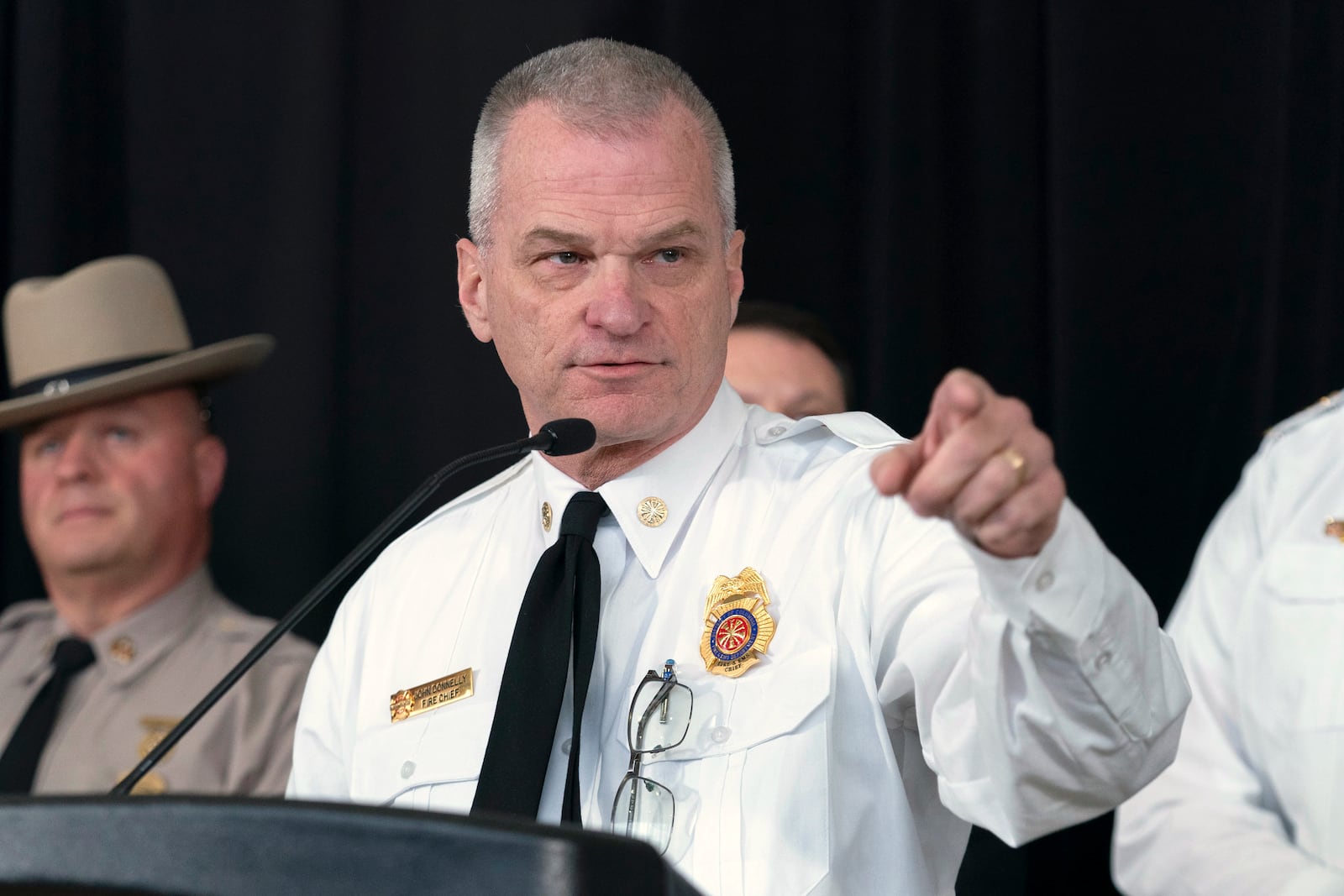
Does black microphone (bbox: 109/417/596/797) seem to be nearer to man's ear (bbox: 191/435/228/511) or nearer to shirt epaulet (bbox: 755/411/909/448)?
shirt epaulet (bbox: 755/411/909/448)

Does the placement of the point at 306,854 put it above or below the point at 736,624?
above

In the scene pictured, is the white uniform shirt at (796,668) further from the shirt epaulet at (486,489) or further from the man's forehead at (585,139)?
the man's forehead at (585,139)

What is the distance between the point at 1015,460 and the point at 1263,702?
1069 millimetres

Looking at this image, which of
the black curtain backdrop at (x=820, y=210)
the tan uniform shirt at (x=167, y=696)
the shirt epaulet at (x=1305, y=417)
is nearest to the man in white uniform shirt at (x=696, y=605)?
the shirt epaulet at (x=1305, y=417)

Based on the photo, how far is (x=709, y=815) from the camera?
1.37 meters

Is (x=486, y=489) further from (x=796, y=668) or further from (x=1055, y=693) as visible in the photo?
(x=1055, y=693)

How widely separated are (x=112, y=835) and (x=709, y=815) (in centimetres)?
72

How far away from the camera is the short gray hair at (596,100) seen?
1578 millimetres

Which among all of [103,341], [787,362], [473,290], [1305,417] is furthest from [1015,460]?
[103,341]

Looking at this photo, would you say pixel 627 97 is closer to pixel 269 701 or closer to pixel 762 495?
pixel 762 495

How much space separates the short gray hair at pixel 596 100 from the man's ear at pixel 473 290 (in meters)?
0.05

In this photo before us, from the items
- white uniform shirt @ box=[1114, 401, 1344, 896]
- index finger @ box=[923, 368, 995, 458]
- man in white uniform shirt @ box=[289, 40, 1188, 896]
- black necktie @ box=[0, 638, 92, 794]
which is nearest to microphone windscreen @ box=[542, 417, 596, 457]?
man in white uniform shirt @ box=[289, 40, 1188, 896]

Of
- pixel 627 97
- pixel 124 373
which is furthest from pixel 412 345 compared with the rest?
pixel 627 97

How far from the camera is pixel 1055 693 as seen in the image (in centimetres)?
110
